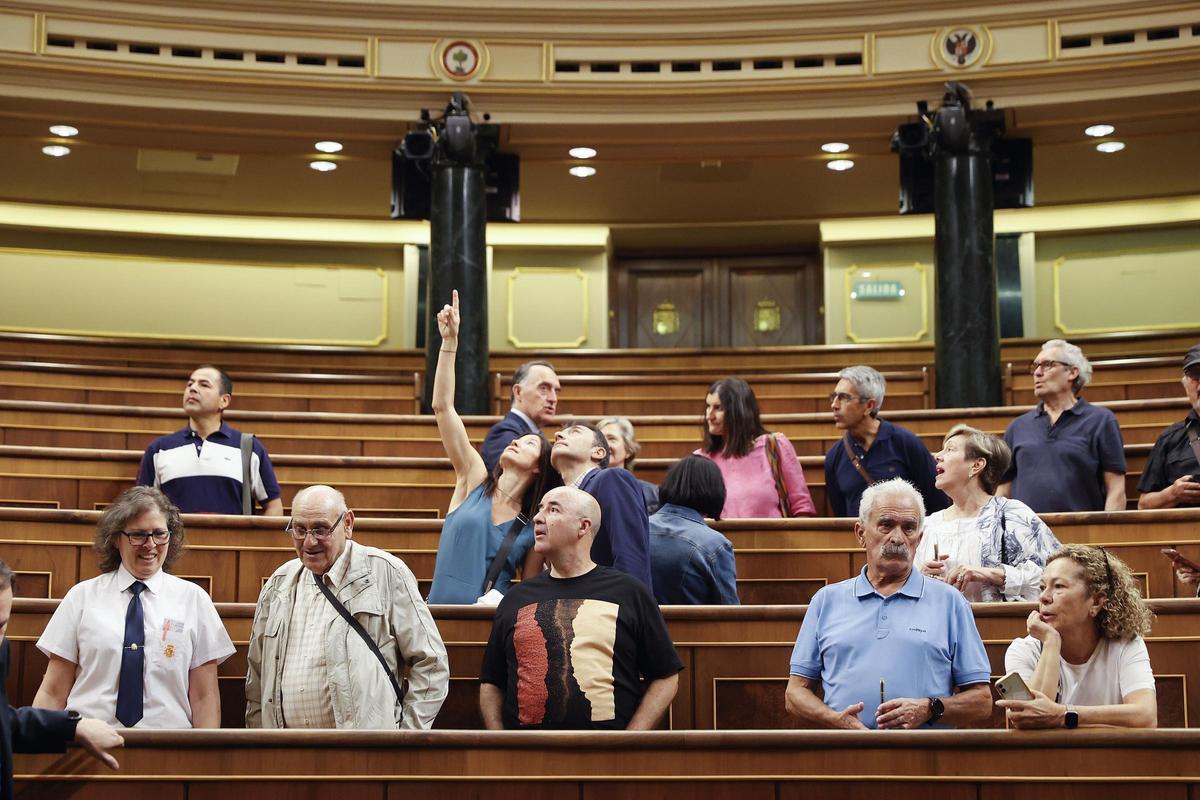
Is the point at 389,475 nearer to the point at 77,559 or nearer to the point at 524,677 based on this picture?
the point at 77,559

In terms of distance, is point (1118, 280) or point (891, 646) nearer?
point (891, 646)

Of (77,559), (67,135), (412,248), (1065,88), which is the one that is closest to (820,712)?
(77,559)

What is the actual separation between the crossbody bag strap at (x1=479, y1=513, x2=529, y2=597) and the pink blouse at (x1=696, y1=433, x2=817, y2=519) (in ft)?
3.57

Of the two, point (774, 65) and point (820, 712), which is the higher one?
point (774, 65)

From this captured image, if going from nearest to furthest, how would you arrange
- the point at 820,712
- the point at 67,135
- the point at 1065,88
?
the point at 820,712 < the point at 1065,88 < the point at 67,135

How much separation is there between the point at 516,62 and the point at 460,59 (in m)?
0.31

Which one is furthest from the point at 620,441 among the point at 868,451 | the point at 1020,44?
the point at 1020,44

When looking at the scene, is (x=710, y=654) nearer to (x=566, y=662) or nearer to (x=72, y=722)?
(x=566, y=662)

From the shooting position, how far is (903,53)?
806cm

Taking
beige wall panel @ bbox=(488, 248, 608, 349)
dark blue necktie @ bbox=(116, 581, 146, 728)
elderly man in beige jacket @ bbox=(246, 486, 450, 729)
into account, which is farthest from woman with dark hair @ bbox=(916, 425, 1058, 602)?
beige wall panel @ bbox=(488, 248, 608, 349)

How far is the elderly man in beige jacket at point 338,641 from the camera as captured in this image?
3.11 meters

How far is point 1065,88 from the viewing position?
25.8 ft

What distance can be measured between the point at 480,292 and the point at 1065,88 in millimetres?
3294

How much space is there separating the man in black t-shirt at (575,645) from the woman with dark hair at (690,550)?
1.85 ft
